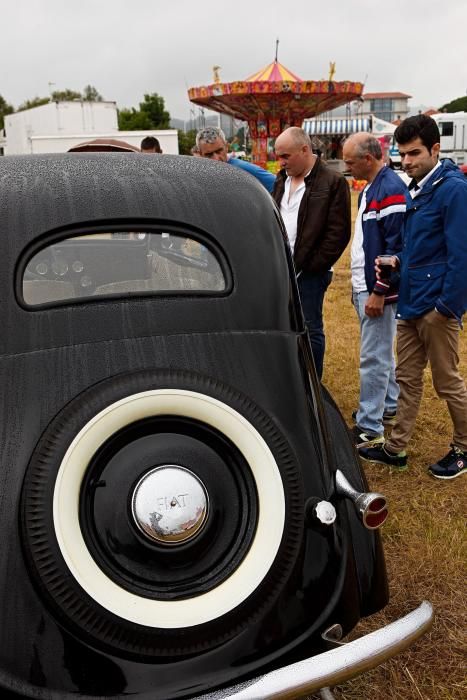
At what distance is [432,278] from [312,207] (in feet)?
3.52

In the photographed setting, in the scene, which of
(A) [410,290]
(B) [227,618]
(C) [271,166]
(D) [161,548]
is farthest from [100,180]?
(C) [271,166]

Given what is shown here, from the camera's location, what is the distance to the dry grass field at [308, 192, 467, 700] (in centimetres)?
216

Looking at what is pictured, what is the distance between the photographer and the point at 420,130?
307 cm

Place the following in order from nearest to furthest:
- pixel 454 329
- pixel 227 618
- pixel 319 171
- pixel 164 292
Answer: pixel 227 618 < pixel 164 292 < pixel 454 329 < pixel 319 171

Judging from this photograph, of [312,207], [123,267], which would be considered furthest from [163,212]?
[312,207]

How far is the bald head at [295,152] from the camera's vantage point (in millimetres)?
3902

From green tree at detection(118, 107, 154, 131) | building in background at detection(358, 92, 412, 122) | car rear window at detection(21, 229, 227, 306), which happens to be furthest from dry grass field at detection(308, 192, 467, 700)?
building in background at detection(358, 92, 412, 122)

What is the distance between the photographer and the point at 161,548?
1611mm

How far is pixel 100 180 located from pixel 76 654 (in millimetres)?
1428

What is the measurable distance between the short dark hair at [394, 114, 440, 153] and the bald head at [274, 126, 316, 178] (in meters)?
0.92

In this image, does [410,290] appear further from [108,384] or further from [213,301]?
[108,384]

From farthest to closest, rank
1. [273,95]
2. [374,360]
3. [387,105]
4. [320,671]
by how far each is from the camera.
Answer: [387,105]
[273,95]
[374,360]
[320,671]

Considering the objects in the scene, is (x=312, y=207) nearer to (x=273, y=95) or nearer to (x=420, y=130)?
(x=420, y=130)

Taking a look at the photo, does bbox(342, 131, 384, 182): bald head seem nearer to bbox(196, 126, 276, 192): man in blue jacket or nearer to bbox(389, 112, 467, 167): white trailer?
bbox(196, 126, 276, 192): man in blue jacket
